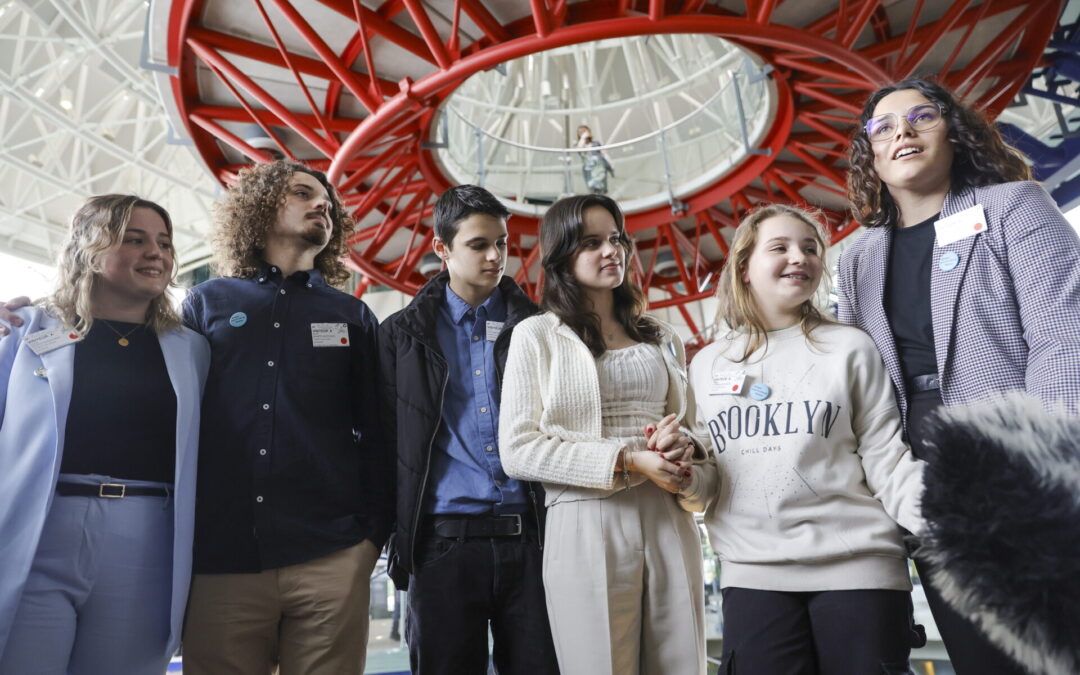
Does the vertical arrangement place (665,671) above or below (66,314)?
A: below

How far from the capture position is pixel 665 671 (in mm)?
2658

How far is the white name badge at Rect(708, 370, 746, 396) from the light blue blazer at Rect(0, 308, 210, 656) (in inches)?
86.0

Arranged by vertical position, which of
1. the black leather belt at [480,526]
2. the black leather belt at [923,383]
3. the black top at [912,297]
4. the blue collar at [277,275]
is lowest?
the black leather belt at [480,526]

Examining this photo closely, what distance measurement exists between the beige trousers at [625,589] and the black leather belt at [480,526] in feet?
1.22

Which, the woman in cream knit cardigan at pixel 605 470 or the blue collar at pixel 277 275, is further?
the blue collar at pixel 277 275

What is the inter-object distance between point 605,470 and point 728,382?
0.59m

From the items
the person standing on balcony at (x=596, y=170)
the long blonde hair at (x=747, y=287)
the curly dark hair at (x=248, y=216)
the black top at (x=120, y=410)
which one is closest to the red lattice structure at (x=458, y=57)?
the person standing on balcony at (x=596, y=170)

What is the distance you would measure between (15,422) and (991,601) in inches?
134

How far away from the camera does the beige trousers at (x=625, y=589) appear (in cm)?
265

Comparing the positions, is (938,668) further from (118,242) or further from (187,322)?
(118,242)

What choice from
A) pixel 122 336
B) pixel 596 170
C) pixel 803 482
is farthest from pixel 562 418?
pixel 596 170

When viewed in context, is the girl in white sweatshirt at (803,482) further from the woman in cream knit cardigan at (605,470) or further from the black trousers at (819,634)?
the woman in cream knit cardigan at (605,470)

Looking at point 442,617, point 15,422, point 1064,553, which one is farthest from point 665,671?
point 15,422

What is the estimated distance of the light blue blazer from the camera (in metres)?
2.71
